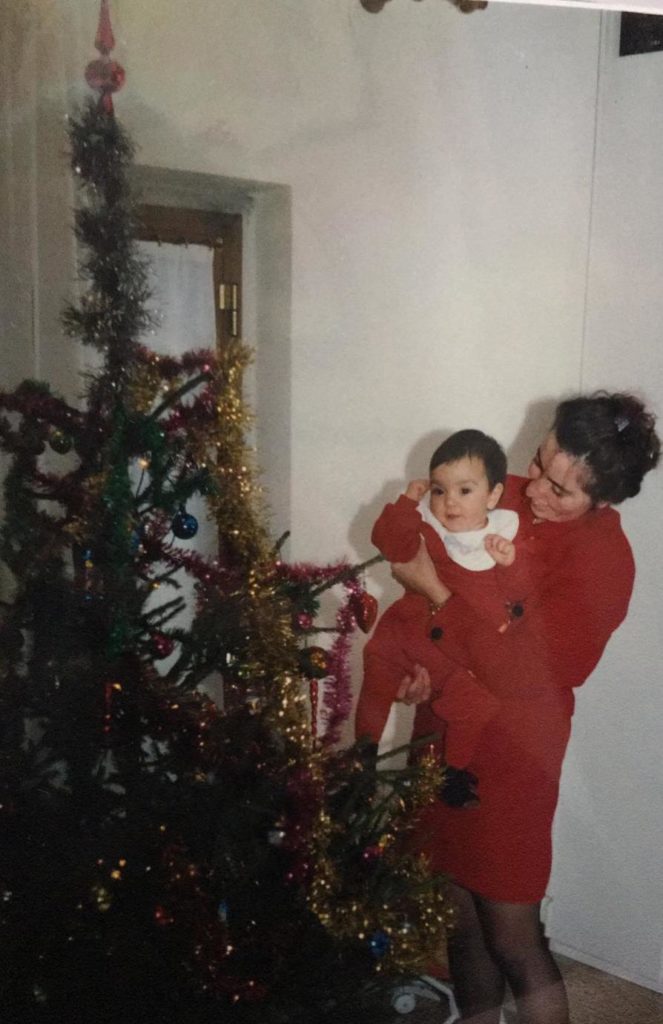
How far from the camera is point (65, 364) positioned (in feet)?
3.89

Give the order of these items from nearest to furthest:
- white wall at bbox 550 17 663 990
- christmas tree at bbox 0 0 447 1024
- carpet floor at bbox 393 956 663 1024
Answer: christmas tree at bbox 0 0 447 1024
white wall at bbox 550 17 663 990
carpet floor at bbox 393 956 663 1024

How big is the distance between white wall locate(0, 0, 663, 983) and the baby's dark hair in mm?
17

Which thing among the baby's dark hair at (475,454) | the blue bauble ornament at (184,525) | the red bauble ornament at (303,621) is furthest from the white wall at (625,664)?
the blue bauble ornament at (184,525)

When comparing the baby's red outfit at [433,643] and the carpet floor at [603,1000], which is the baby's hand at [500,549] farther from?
the carpet floor at [603,1000]

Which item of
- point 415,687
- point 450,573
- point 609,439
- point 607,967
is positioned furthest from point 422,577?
point 607,967

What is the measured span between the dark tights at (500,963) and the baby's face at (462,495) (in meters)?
0.48

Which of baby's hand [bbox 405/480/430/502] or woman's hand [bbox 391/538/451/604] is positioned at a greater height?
baby's hand [bbox 405/480/430/502]

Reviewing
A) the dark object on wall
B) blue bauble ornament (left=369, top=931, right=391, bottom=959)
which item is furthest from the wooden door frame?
blue bauble ornament (left=369, top=931, right=391, bottom=959)

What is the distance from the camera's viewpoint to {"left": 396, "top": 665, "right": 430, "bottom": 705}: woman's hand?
1244mm

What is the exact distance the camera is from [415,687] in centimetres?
125

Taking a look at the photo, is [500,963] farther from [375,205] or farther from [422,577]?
[375,205]

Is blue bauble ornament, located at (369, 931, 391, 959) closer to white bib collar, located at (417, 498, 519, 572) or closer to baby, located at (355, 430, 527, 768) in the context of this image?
baby, located at (355, 430, 527, 768)

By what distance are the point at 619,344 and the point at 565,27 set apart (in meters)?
0.39

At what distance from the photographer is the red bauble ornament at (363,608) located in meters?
1.21
